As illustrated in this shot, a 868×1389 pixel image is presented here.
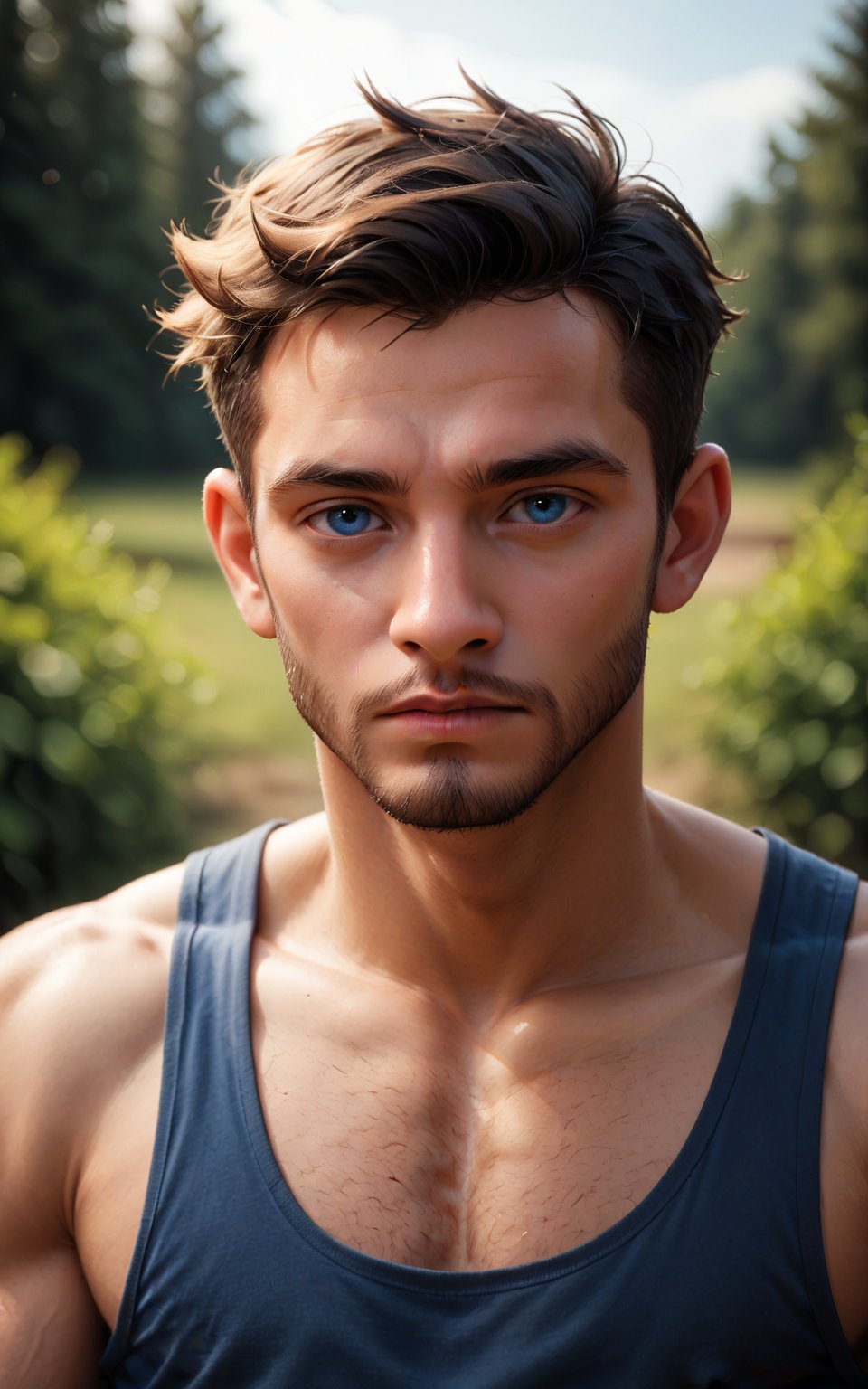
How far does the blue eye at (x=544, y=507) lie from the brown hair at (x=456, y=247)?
0.68 feet

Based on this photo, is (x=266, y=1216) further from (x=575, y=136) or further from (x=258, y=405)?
(x=575, y=136)

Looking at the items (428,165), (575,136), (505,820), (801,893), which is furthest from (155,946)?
(575,136)

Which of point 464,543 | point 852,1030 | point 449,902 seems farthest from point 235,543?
point 852,1030

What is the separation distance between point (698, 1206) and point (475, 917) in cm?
54

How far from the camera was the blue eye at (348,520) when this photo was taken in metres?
1.91

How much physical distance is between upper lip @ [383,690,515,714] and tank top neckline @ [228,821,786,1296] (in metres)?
0.62

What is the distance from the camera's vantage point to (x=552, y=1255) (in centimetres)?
190

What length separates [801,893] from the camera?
221 centimetres

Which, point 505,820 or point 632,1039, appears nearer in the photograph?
point 505,820

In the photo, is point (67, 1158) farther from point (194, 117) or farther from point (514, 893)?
point (194, 117)

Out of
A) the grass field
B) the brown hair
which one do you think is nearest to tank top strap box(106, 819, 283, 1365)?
the brown hair

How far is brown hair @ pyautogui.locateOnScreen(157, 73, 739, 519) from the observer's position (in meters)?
1.88

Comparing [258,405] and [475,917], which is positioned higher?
[258,405]

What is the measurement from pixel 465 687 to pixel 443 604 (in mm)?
117
